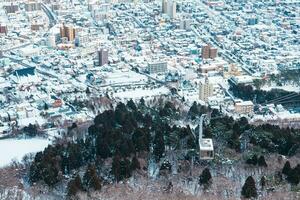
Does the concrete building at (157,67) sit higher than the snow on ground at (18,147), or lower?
higher

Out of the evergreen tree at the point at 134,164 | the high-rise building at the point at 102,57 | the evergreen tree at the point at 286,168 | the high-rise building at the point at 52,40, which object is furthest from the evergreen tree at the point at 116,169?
the high-rise building at the point at 52,40

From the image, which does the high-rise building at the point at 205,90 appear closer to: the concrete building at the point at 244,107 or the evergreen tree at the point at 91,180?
the concrete building at the point at 244,107

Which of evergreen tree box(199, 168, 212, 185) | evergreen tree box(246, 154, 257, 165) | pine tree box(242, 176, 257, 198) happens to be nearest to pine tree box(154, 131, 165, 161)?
evergreen tree box(199, 168, 212, 185)

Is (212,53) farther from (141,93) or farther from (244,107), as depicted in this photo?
(244,107)

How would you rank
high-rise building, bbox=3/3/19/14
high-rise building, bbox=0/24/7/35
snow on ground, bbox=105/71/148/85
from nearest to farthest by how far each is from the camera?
1. snow on ground, bbox=105/71/148/85
2. high-rise building, bbox=0/24/7/35
3. high-rise building, bbox=3/3/19/14

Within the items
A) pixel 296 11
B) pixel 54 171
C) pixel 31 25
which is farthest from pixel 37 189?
pixel 296 11

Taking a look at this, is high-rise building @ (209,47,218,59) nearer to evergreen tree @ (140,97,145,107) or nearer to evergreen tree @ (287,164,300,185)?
evergreen tree @ (140,97,145,107)

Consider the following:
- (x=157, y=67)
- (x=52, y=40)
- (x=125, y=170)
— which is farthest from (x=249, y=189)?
(x=52, y=40)
